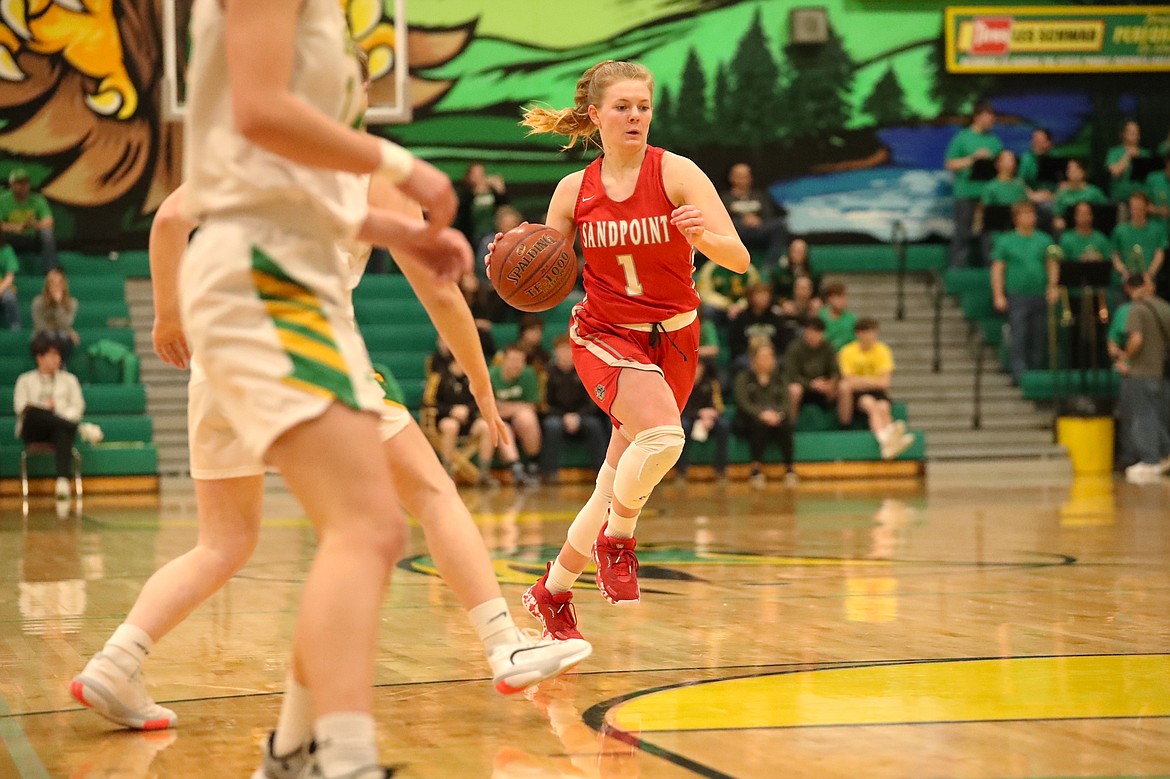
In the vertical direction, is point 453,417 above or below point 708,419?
above

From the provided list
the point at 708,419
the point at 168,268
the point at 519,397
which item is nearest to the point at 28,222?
the point at 519,397

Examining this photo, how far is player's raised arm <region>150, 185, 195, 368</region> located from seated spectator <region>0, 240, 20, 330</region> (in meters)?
12.2

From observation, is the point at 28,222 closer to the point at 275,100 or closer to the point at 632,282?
the point at 632,282

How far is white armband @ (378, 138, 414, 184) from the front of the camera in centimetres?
264

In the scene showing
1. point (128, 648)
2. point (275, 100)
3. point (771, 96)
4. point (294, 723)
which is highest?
point (771, 96)

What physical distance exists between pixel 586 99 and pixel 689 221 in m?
0.86

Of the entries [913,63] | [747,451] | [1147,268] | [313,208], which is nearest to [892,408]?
[747,451]

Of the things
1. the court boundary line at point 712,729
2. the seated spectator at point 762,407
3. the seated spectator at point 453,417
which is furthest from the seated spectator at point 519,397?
the court boundary line at point 712,729

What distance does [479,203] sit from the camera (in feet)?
53.2

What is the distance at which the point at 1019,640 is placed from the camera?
485cm

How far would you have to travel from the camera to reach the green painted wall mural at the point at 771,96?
758 inches

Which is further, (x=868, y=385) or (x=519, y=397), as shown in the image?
(x=868, y=385)

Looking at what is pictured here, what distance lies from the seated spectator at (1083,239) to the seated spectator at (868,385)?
116 inches

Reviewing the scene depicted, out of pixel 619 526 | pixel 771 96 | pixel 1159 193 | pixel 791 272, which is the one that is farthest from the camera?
pixel 771 96
